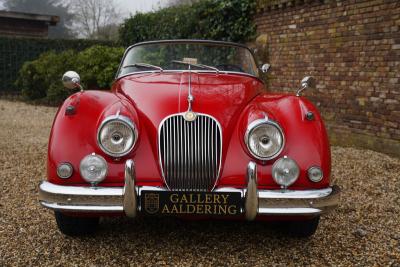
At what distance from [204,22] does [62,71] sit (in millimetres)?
5135

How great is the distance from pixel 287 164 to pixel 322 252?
0.72 meters

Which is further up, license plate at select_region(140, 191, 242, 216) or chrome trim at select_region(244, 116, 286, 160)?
chrome trim at select_region(244, 116, 286, 160)

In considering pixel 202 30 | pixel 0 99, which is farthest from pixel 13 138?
pixel 0 99

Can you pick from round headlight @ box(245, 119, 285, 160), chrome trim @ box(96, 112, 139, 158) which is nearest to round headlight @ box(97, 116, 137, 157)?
chrome trim @ box(96, 112, 139, 158)

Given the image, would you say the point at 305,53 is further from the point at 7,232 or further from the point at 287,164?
the point at 7,232

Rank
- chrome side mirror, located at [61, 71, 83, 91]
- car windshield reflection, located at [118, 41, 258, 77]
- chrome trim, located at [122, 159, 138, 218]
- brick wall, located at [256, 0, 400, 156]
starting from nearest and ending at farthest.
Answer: chrome trim, located at [122, 159, 138, 218], chrome side mirror, located at [61, 71, 83, 91], car windshield reflection, located at [118, 41, 258, 77], brick wall, located at [256, 0, 400, 156]

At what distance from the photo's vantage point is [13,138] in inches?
301

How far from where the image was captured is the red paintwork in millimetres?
2803

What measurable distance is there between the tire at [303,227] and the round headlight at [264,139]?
2.16 ft

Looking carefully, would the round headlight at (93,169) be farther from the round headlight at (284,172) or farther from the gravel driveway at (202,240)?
the round headlight at (284,172)

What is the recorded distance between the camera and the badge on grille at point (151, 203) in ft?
8.71

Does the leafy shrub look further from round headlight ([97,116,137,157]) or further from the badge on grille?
the badge on grille

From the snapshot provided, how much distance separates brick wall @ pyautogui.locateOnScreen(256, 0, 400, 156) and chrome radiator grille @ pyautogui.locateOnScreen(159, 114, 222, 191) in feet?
12.9

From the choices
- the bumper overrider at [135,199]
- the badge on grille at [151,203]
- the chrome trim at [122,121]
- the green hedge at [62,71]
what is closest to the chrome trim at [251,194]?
the bumper overrider at [135,199]
